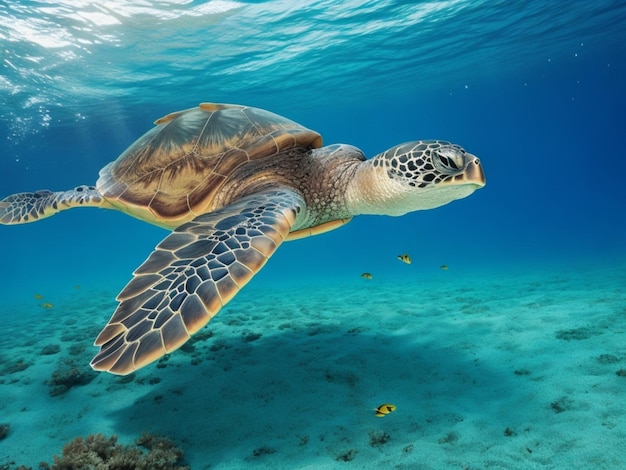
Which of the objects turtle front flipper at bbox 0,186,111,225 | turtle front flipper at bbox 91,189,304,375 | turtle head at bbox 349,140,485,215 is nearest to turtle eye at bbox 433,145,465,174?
turtle head at bbox 349,140,485,215

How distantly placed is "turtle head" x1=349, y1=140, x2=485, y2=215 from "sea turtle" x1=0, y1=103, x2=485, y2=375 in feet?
0.04

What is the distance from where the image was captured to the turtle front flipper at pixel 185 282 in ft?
6.63

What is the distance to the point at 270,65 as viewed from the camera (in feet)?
58.3

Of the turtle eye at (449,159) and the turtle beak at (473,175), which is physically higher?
the turtle eye at (449,159)

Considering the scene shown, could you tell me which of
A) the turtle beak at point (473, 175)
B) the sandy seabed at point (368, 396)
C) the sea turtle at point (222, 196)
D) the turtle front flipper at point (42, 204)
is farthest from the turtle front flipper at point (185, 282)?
the turtle front flipper at point (42, 204)

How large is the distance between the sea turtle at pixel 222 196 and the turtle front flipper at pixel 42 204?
0.03m

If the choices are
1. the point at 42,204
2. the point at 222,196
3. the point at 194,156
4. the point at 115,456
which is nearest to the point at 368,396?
the point at 115,456

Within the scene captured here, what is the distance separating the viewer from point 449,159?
314 cm

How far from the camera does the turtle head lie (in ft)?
10.3

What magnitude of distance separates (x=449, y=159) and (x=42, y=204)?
6043 millimetres

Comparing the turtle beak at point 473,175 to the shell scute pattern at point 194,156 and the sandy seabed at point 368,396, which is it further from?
the shell scute pattern at point 194,156

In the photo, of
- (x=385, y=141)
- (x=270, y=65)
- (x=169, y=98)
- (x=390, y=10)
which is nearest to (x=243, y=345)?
(x=390, y=10)

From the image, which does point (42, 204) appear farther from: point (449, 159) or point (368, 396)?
point (449, 159)

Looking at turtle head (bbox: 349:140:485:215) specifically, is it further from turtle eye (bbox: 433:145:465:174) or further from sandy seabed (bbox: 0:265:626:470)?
sandy seabed (bbox: 0:265:626:470)
